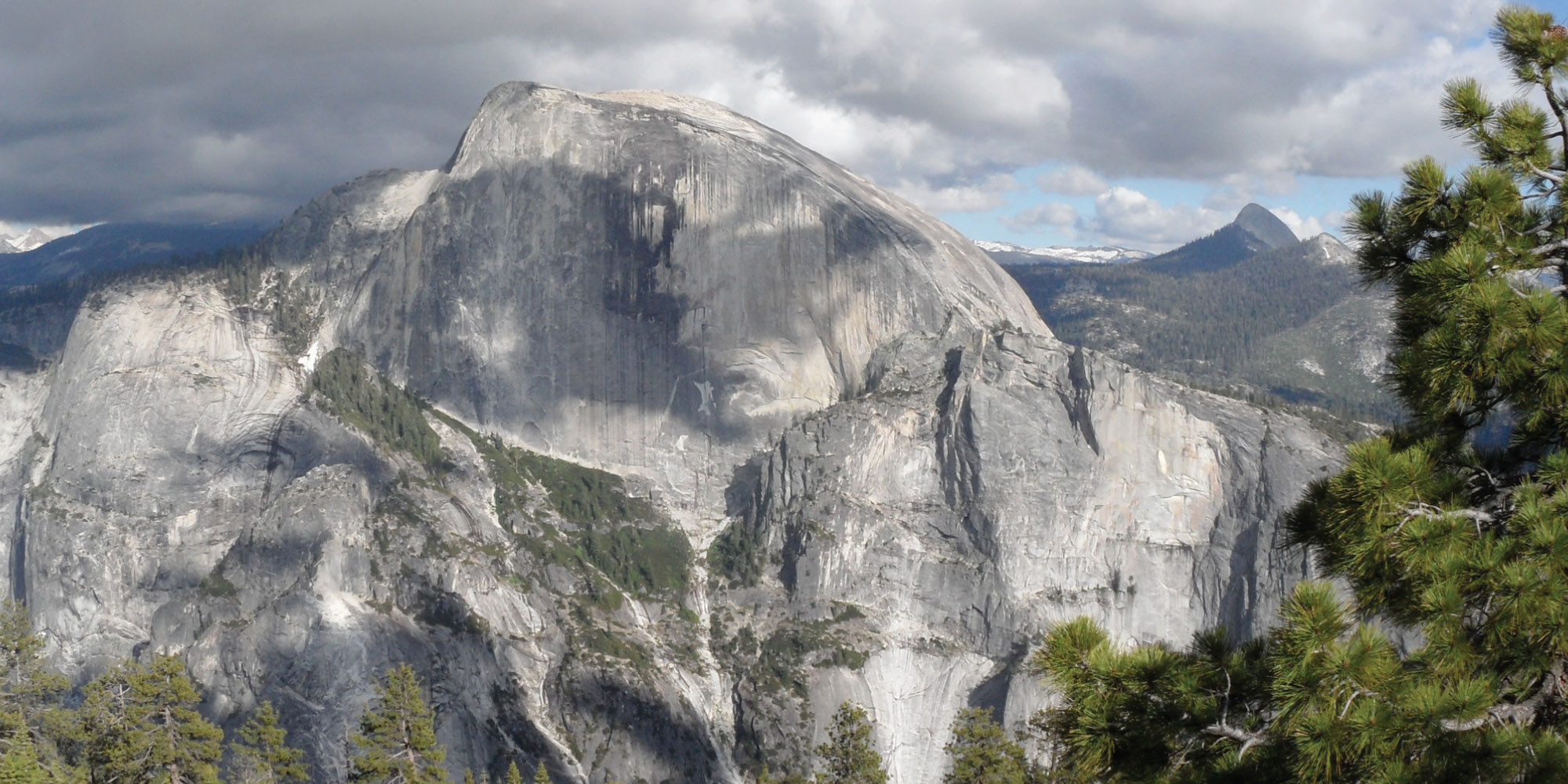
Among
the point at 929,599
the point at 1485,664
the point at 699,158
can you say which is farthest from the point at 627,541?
the point at 1485,664

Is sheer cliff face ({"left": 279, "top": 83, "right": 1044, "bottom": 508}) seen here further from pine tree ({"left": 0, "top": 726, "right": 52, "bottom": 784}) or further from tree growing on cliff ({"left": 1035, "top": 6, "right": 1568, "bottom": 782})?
Answer: tree growing on cliff ({"left": 1035, "top": 6, "right": 1568, "bottom": 782})

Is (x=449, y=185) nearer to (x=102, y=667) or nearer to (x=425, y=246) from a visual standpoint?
(x=425, y=246)

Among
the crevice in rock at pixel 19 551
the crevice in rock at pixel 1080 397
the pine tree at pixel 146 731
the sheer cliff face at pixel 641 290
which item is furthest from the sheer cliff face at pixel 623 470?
the pine tree at pixel 146 731

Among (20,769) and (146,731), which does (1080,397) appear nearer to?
(146,731)


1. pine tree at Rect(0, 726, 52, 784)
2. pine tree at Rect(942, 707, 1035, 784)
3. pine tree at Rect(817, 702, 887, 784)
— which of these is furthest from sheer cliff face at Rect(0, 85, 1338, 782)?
pine tree at Rect(0, 726, 52, 784)

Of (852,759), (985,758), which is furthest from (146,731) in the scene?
(985,758)
